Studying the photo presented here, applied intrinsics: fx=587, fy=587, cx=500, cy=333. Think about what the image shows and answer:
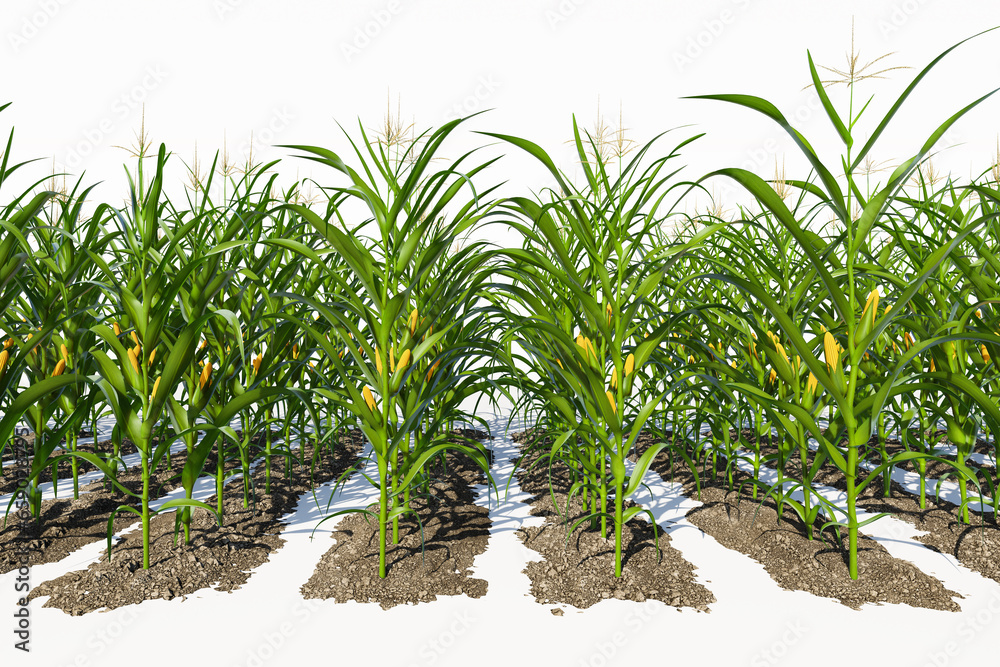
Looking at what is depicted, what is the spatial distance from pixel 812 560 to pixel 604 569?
68 cm

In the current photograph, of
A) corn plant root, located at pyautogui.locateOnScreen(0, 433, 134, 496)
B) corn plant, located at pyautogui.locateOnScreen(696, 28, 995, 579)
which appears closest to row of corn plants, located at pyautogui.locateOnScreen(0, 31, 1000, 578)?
corn plant, located at pyautogui.locateOnScreen(696, 28, 995, 579)

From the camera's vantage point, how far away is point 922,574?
1818 millimetres

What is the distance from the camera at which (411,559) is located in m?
1.93

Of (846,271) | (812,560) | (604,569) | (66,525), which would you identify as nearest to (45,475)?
(66,525)

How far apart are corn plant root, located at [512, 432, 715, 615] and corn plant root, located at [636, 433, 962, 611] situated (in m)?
0.27

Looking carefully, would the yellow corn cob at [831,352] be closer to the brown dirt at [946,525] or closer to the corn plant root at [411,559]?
the brown dirt at [946,525]

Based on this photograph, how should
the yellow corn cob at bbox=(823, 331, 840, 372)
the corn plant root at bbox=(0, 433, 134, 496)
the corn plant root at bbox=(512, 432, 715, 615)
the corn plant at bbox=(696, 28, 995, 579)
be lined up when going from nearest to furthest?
the corn plant at bbox=(696, 28, 995, 579), the yellow corn cob at bbox=(823, 331, 840, 372), the corn plant root at bbox=(512, 432, 715, 615), the corn plant root at bbox=(0, 433, 134, 496)

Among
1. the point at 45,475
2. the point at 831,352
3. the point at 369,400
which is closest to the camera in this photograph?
the point at 831,352

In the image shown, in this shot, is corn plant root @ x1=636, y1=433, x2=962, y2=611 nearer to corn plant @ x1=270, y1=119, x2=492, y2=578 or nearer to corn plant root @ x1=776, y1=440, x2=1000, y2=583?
corn plant root @ x1=776, y1=440, x2=1000, y2=583

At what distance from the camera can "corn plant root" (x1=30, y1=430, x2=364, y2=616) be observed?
5.54ft

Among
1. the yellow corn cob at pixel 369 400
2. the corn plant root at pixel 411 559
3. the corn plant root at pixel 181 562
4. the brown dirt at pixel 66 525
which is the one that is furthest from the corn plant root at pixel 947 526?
the brown dirt at pixel 66 525

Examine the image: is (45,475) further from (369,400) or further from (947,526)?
(947,526)

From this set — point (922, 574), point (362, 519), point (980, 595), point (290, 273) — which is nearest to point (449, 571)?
point (362, 519)

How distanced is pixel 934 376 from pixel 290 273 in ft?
6.62
